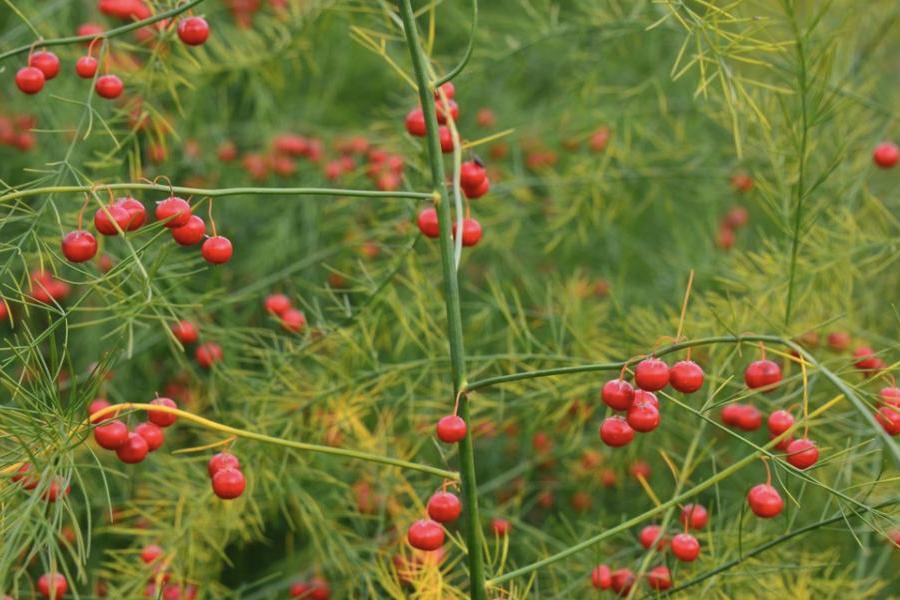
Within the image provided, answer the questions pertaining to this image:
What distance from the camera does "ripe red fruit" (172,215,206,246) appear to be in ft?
3.04

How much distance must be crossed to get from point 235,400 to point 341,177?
63 centimetres

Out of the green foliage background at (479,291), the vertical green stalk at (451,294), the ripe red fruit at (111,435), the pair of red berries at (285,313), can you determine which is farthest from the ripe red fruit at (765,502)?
the pair of red berries at (285,313)

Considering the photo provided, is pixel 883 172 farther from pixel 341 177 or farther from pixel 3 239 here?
pixel 3 239

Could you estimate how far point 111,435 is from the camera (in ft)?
3.09

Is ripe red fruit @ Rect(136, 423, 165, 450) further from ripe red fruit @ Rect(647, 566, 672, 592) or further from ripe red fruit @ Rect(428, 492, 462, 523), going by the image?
ripe red fruit @ Rect(647, 566, 672, 592)

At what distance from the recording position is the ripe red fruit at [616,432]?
0.96 meters

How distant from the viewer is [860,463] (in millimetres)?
1450

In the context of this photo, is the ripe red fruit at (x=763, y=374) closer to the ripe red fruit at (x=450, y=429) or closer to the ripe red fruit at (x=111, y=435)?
the ripe red fruit at (x=450, y=429)

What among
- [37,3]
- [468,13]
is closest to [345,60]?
[468,13]

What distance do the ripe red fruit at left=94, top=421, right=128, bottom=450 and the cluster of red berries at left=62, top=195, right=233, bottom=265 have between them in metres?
0.14

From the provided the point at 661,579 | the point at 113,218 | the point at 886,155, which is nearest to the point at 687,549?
the point at 661,579

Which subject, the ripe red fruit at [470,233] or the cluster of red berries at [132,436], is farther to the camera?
the ripe red fruit at [470,233]

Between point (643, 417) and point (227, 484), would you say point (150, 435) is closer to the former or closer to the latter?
point (227, 484)

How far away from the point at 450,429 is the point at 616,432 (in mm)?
154
